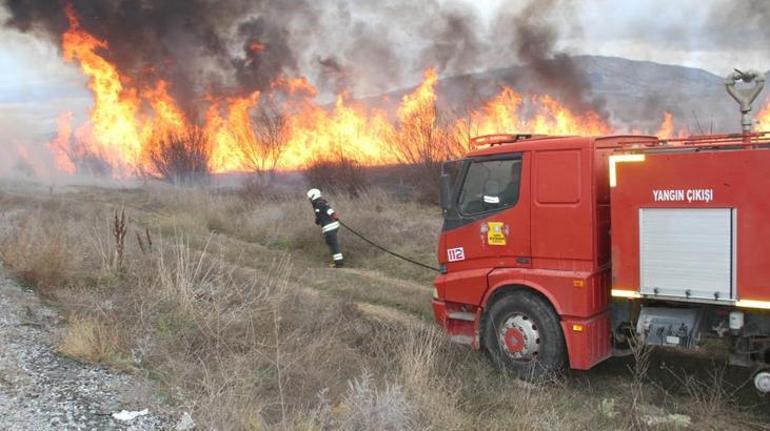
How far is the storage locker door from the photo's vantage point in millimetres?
4832

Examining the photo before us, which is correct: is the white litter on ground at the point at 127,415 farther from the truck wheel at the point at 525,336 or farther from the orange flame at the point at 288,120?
the orange flame at the point at 288,120

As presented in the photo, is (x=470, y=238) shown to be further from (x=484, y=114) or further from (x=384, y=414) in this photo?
(x=484, y=114)

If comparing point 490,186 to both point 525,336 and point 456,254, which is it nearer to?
point 456,254

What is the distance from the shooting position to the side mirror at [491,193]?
6247 mm

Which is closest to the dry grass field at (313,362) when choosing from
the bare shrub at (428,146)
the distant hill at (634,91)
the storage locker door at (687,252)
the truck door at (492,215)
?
the storage locker door at (687,252)

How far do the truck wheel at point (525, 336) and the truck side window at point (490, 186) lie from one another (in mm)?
967

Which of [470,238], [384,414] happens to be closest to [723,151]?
[470,238]

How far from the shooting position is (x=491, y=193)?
6301 millimetres

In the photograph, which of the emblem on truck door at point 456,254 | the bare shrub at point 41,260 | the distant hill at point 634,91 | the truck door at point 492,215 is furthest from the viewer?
the distant hill at point 634,91

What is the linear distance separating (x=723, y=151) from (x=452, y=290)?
9.92ft

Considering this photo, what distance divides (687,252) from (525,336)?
1.71 meters

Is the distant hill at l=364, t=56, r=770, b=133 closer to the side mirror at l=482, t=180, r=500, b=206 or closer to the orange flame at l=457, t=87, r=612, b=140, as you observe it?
the orange flame at l=457, t=87, r=612, b=140

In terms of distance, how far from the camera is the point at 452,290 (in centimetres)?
664

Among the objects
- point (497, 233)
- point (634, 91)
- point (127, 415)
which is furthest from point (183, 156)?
point (127, 415)
